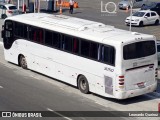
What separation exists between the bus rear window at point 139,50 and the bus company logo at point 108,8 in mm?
32372

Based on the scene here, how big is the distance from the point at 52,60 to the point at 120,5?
3515cm

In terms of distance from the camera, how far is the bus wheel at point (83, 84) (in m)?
19.2

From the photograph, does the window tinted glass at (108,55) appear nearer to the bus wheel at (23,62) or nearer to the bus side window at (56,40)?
the bus side window at (56,40)

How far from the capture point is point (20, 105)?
56.3 feet

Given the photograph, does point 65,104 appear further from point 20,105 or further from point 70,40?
point 70,40

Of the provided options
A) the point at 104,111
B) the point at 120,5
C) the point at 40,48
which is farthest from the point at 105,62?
the point at 120,5

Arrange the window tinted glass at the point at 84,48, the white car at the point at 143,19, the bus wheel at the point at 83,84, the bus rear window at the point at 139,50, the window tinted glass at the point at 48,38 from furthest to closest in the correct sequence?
the white car at the point at 143,19, the window tinted glass at the point at 48,38, the bus wheel at the point at 83,84, the window tinted glass at the point at 84,48, the bus rear window at the point at 139,50

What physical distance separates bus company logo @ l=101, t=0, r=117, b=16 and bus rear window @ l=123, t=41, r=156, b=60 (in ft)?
106

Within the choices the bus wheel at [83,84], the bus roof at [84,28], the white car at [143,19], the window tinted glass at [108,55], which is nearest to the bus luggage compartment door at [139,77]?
the window tinted glass at [108,55]

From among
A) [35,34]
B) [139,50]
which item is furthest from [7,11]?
[139,50]

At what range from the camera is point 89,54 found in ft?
62.2

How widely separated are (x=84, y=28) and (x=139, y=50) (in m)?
2.97

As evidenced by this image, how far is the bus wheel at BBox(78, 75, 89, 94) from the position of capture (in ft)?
63.1

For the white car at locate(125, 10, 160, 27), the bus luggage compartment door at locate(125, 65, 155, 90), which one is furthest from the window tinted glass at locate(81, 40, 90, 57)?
the white car at locate(125, 10, 160, 27)
